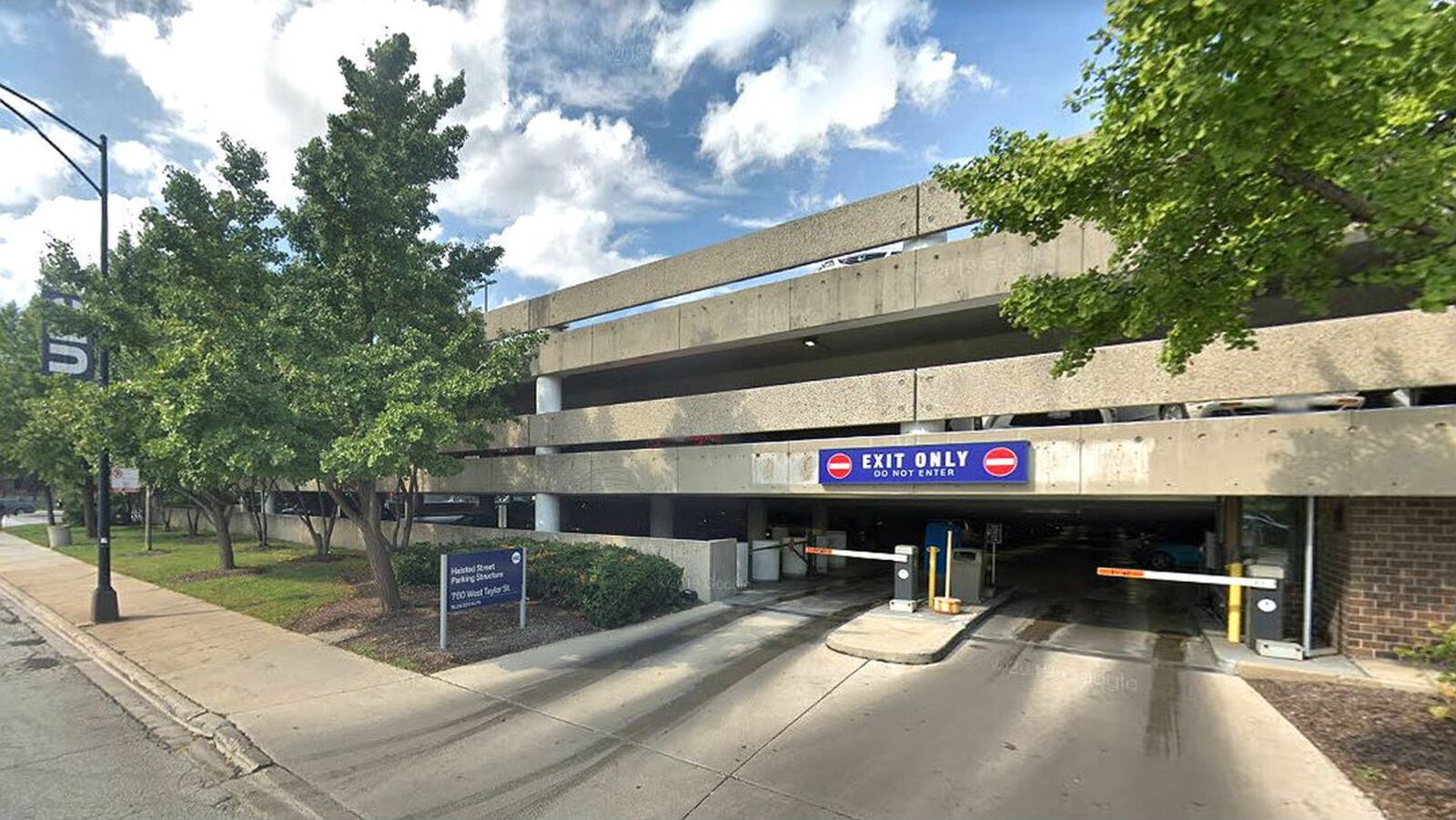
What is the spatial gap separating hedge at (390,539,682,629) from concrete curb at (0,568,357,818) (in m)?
4.61

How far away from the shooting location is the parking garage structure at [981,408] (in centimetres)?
800

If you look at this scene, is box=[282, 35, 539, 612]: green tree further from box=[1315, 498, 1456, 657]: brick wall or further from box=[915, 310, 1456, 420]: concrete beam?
box=[1315, 498, 1456, 657]: brick wall

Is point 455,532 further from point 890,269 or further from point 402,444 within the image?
point 890,269

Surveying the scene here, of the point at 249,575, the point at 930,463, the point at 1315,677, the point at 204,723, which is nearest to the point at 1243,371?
the point at 1315,677

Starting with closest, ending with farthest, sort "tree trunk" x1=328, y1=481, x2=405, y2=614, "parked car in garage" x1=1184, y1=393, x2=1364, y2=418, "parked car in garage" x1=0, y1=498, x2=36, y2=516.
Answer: "parked car in garage" x1=1184, y1=393, x2=1364, y2=418 < "tree trunk" x1=328, y1=481, x2=405, y2=614 < "parked car in garage" x1=0, y1=498, x2=36, y2=516

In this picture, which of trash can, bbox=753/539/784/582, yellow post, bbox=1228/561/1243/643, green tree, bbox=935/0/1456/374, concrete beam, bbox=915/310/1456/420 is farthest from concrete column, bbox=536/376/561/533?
yellow post, bbox=1228/561/1243/643

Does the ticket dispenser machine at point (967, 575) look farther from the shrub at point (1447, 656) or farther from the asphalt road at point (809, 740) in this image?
the shrub at point (1447, 656)

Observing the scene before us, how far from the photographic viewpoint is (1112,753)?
224 inches

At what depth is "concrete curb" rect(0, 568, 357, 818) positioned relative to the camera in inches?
197

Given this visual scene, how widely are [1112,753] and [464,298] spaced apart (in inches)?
480

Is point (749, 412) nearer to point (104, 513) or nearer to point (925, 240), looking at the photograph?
point (925, 240)

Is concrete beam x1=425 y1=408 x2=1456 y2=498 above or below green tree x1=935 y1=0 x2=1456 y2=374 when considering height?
below

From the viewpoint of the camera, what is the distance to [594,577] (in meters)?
10.8

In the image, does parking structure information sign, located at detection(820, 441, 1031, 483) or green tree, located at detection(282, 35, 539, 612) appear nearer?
green tree, located at detection(282, 35, 539, 612)
